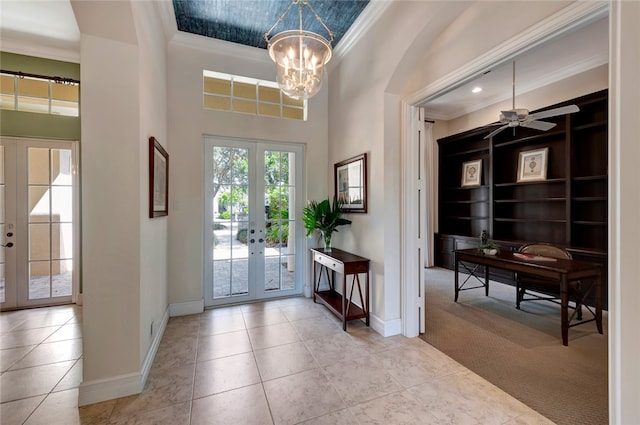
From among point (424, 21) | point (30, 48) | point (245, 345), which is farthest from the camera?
point (30, 48)

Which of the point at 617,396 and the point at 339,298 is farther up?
the point at 617,396

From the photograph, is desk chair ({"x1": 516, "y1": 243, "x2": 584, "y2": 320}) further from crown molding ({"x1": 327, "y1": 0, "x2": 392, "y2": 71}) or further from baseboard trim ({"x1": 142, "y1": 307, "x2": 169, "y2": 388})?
baseboard trim ({"x1": 142, "y1": 307, "x2": 169, "y2": 388})

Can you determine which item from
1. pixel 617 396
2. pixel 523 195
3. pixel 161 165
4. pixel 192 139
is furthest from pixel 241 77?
pixel 523 195

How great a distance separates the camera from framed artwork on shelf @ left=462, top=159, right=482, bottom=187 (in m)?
5.62

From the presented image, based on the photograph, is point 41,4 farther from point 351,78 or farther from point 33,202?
point 351,78

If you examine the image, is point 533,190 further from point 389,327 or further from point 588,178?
point 389,327

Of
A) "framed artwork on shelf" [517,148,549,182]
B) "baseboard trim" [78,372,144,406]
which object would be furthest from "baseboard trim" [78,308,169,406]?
"framed artwork on shelf" [517,148,549,182]

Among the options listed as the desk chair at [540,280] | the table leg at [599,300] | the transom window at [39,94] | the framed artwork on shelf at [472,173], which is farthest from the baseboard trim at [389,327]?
the transom window at [39,94]

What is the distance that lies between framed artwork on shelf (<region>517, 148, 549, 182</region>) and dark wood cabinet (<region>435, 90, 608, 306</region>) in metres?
0.07

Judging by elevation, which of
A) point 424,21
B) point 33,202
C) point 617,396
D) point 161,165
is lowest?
point 617,396

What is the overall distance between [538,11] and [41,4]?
181 inches

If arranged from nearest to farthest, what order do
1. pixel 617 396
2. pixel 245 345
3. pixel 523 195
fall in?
pixel 617 396 → pixel 245 345 → pixel 523 195

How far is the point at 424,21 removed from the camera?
2.38 m

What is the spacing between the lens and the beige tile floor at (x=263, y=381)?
1.83 m
